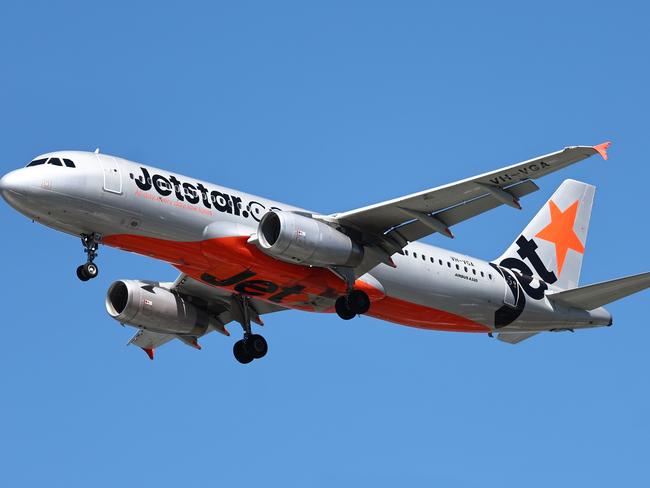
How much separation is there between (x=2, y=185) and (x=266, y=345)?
11.6m

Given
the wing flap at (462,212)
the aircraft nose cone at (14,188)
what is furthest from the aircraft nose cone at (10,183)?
the wing flap at (462,212)

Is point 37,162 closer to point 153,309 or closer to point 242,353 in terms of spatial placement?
point 153,309

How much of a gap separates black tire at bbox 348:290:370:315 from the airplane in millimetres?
44

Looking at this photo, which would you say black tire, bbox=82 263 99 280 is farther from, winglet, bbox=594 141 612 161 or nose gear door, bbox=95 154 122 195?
winglet, bbox=594 141 612 161

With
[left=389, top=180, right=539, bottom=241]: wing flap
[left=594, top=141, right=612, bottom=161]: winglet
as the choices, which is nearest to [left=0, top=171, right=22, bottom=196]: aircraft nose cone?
[left=389, top=180, right=539, bottom=241]: wing flap

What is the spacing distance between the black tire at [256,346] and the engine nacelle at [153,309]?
241cm

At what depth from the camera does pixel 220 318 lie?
4453cm

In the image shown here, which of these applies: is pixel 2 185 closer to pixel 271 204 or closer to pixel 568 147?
pixel 271 204

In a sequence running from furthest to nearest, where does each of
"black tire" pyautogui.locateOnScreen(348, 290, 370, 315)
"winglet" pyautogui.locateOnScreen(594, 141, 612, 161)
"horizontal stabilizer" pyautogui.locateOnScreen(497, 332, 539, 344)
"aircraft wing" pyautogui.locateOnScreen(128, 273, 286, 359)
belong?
"horizontal stabilizer" pyautogui.locateOnScreen(497, 332, 539, 344) < "aircraft wing" pyautogui.locateOnScreen(128, 273, 286, 359) < "black tire" pyautogui.locateOnScreen(348, 290, 370, 315) < "winglet" pyautogui.locateOnScreen(594, 141, 612, 161)

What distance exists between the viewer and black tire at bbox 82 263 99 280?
35.5 meters

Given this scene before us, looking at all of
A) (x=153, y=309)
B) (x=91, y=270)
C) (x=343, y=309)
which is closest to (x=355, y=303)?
(x=343, y=309)

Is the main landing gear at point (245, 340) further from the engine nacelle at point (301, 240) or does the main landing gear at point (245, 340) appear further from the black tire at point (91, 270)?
the black tire at point (91, 270)

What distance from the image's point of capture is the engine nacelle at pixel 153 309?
42.6 m

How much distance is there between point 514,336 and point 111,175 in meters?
16.9
